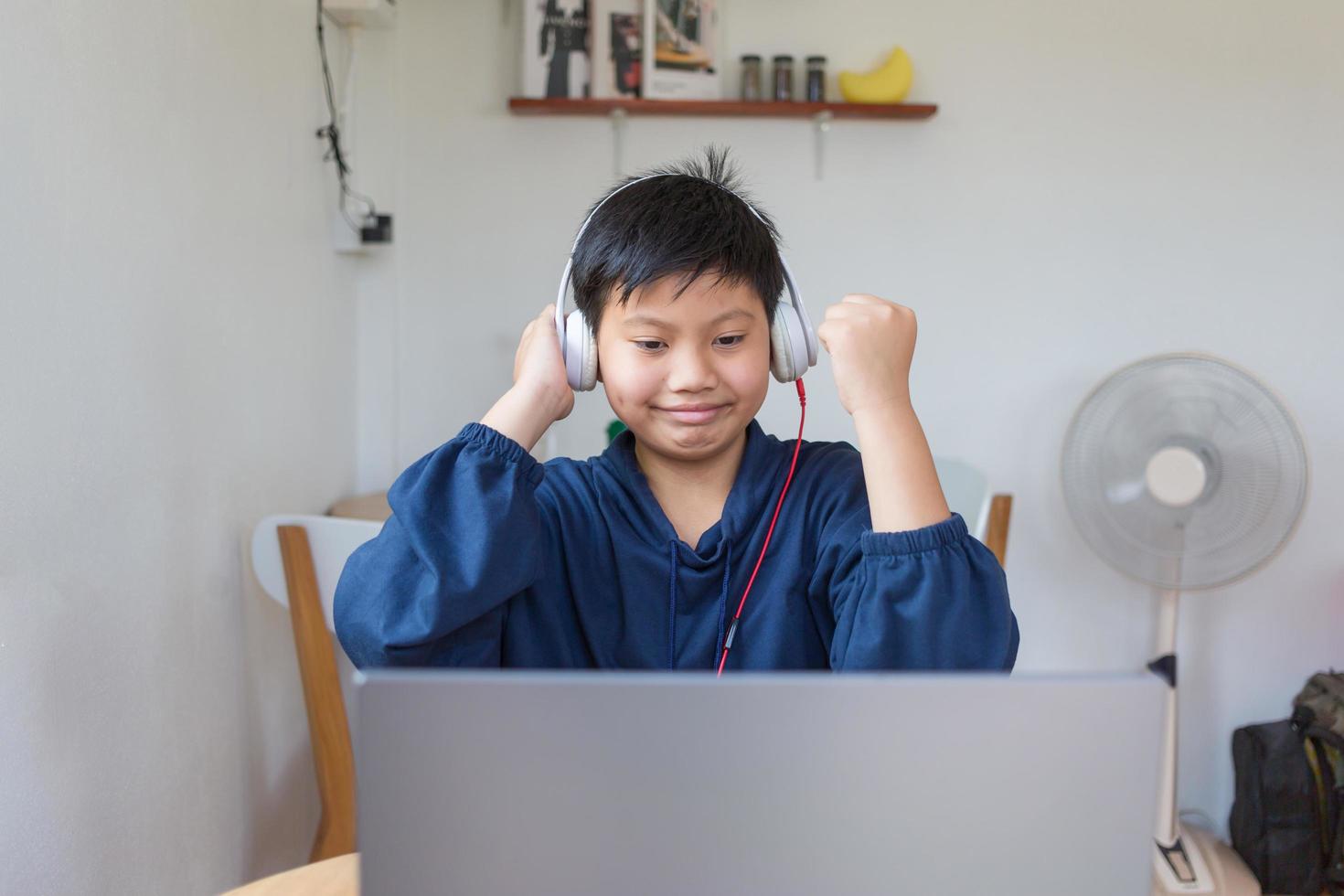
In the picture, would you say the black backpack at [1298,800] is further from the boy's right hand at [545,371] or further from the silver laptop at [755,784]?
the silver laptop at [755,784]

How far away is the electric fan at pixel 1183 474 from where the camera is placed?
2.59m

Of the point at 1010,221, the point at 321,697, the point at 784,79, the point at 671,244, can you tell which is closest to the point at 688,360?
the point at 671,244

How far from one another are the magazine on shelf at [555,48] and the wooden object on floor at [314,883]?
7.11ft

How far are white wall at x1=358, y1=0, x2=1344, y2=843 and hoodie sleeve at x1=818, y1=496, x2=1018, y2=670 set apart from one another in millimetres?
1998

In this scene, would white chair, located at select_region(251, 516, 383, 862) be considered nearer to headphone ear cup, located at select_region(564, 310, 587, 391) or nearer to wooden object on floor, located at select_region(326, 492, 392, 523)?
wooden object on floor, located at select_region(326, 492, 392, 523)

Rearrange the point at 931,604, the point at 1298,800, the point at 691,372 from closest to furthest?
the point at 931,604, the point at 691,372, the point at 1298,800

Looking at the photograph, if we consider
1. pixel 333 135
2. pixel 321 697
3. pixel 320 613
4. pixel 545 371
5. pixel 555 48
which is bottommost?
pixel 321 697

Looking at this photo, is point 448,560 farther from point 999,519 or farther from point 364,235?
point 364,235

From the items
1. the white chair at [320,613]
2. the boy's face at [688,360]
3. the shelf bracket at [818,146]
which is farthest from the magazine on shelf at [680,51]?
the boy's face at [688,360]

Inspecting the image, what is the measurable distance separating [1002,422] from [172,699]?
2.06 m

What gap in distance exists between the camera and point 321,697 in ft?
7.11

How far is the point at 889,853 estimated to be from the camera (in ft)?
1.79

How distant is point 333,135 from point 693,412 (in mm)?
1769

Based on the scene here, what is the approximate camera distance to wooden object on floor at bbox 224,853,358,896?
3.38 ft
